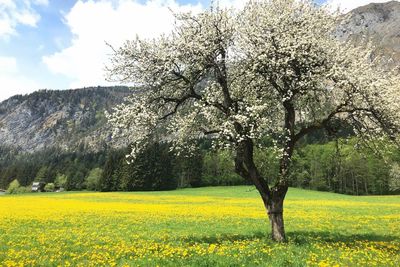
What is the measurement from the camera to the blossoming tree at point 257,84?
51.1ft

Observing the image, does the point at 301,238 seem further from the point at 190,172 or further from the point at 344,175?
the point at 190,172

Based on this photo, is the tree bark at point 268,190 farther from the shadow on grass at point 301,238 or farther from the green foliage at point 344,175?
the green foliage at point 344,175

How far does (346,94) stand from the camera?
15.8 metres

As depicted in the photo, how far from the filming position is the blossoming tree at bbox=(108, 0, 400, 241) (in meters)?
15.6

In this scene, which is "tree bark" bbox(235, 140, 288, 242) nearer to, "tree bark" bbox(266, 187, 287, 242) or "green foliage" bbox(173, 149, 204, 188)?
"tree bark" bbox(266, 187, 287, 242)

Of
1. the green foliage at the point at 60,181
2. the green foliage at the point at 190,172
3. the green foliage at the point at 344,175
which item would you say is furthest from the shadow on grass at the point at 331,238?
the green foliage at the point at 60,181

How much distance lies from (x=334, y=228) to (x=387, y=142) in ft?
27.6

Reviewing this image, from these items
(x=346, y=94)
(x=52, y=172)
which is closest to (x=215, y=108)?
(x=346, y=94)

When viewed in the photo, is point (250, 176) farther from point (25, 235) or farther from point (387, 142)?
point (25, 235)

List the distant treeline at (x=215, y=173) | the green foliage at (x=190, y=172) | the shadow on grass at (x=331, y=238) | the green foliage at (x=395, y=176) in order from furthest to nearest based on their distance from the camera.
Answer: the green foliage at (x=190, y=172)
the distant treeline at (x=215, y=173)
the green foliage at (x=395, y=176)
the shadow on grass at (x=331, y=238)

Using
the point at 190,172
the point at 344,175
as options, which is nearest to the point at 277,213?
the point at 344,175

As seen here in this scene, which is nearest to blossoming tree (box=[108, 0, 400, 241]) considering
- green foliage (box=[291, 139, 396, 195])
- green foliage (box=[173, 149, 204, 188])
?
green foliage (box=[291, 139, 396, 195])

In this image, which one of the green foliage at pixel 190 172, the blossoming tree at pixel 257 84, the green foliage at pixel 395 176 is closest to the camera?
the blossoming tree at pixel 257 84

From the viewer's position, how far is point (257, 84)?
17484 millimetres
